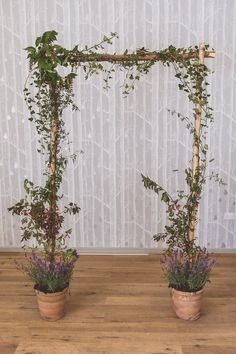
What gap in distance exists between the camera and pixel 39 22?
11.6 feet

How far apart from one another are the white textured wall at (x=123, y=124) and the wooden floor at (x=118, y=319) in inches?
20.7

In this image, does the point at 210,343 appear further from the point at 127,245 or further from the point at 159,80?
the point at 159,80

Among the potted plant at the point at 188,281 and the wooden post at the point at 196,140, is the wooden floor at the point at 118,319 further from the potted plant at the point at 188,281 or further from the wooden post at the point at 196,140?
the wooden post at the point at 196,140

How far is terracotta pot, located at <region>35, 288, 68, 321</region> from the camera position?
2.56 metres

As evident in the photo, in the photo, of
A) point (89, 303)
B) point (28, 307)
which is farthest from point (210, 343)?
point (28, 307)

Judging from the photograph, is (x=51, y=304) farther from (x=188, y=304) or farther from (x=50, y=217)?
(x=188, y=304)

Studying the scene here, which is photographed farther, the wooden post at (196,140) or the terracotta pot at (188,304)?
the terracotta pot at (188,304)

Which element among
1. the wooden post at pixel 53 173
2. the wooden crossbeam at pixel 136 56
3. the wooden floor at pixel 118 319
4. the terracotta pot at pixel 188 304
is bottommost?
the wooden floor at pixel 118 319

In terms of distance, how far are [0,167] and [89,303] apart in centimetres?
158

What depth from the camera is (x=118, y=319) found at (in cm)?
260

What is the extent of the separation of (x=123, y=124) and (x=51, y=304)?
169 centimetres

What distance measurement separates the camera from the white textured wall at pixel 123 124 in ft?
11.4

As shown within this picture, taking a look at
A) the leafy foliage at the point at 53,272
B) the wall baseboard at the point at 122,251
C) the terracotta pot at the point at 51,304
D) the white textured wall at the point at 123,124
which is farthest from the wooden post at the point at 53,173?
the wall baseboard at the point at 122,251

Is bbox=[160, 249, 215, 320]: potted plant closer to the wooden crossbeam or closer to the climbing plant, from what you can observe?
the climbing plant
